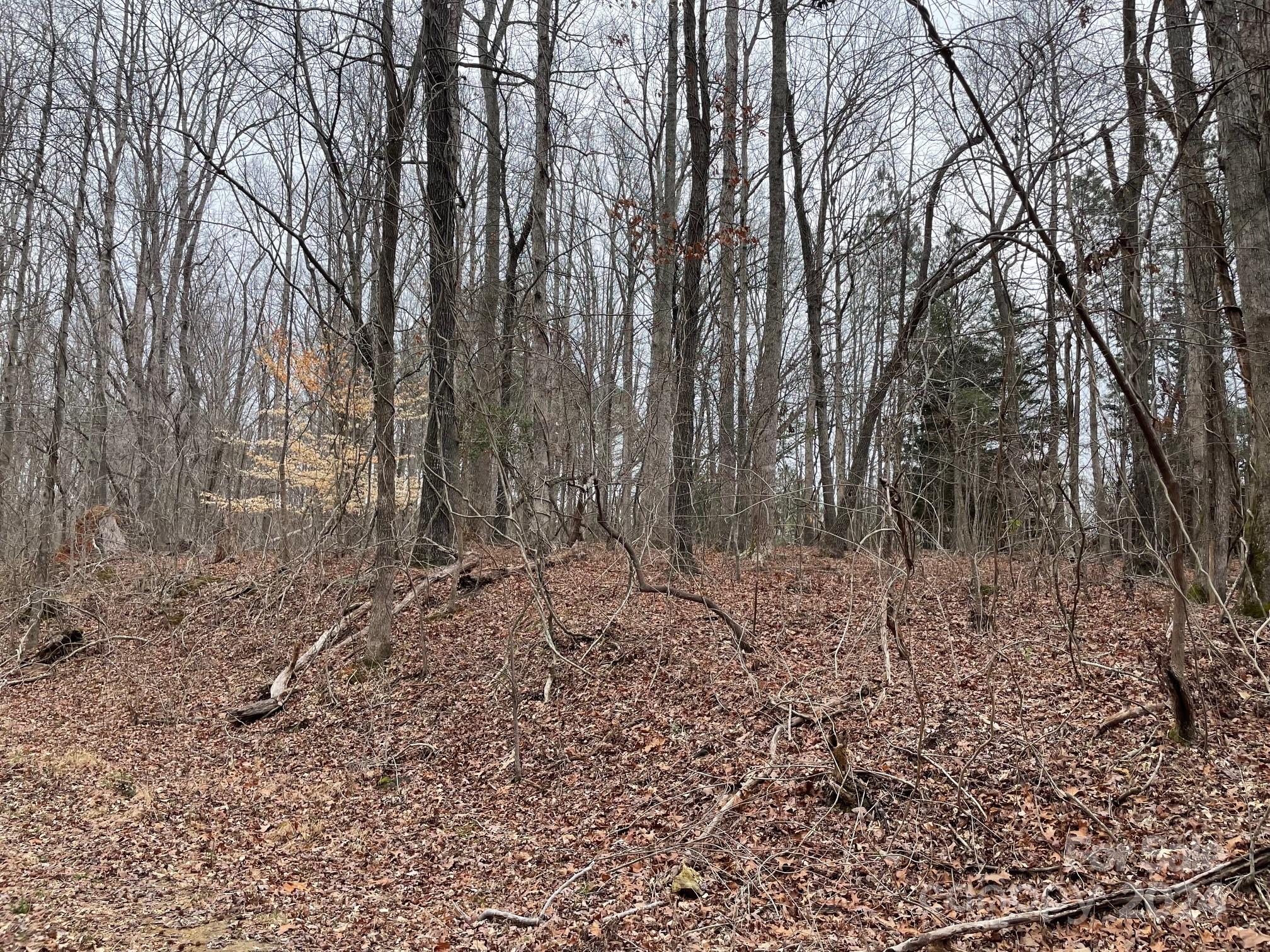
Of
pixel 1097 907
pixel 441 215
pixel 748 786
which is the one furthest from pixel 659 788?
pixel 441 215

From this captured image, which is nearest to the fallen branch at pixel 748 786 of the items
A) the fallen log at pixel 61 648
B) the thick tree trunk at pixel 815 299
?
the thick tree trunk at pixel 815 299

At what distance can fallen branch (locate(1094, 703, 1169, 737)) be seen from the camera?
14.5 ft

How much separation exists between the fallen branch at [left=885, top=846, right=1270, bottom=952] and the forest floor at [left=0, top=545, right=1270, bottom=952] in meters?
0.05

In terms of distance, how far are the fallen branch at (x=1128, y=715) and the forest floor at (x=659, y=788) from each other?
48mm

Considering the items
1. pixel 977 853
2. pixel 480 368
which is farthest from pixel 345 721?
pixel 977 853

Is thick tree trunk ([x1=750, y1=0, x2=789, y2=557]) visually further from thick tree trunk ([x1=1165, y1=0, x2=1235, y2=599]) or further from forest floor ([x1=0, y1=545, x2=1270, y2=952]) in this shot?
thick tree trunk ([x1=1165, y1=0, x2=1235, y2=599])

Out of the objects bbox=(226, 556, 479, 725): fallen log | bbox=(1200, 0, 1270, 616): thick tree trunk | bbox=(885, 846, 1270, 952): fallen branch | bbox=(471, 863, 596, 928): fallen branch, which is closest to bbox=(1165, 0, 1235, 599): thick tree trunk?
bbox=(1200, 0, 1270, 616): thick tree trunk

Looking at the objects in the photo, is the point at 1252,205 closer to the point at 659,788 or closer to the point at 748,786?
the point at 748,786

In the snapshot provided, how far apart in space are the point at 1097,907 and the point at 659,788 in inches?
100

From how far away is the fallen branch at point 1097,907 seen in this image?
3172 mm

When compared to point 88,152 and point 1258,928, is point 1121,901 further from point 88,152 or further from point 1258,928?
point 88,152

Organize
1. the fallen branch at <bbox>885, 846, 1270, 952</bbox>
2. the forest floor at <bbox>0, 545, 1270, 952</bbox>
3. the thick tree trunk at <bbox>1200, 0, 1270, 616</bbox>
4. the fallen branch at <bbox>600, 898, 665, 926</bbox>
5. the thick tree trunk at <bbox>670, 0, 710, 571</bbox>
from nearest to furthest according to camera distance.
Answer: the fallen branch at <bbox>885, 846, 1270, 952</bbox> → the forest floor at <bbox>0, 545, 1270, 952</bbox> → the fallen branch at <bbox>600, 898, 665, 926</bbox> → the thick tree trunk at <bbox>1200, 0, 1270, 616</bbox> → the thick tree trunk at <bbox>670, 0, 710, 571</bbox>

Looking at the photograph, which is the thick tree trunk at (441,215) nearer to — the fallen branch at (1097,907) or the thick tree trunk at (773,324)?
the thick tree trunk at (773,324)

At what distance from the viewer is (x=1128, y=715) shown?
14.8 ft
